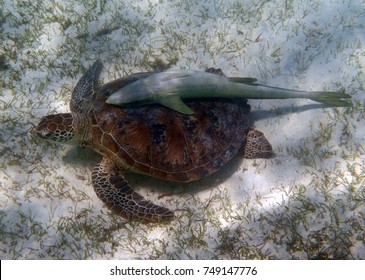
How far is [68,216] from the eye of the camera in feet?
11.1

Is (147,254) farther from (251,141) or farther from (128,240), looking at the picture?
(251,141)

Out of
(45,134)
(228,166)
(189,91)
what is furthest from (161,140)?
(45,134)

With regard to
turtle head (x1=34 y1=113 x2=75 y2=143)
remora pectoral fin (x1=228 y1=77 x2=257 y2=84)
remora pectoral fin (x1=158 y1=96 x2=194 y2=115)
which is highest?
remora pectoral fin (x1=228 y1=77 x2=257 y2=84)

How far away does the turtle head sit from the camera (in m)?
3.49

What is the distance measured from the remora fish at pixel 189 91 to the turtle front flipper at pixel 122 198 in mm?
864

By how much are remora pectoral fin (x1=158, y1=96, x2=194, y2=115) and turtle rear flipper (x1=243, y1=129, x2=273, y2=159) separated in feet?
A: 3.05

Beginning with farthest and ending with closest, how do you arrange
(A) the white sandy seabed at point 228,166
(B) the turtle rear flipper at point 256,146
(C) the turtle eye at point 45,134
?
(B) the turtle rear flipper at point 256,146 < (C) the turtle eye at point 45,134 < (A) the white sandy seabed at point 228,166

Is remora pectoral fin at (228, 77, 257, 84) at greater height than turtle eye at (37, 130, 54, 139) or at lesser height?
greater

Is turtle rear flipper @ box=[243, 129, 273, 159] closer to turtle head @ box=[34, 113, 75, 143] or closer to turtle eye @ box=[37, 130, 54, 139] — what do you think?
turtle head @ box=[34, 113, 75, 143]

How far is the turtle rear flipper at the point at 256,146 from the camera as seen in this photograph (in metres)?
3.74

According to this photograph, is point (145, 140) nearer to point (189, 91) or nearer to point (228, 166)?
point (189, 91)

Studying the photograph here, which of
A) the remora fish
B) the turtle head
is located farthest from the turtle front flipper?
the remora fish

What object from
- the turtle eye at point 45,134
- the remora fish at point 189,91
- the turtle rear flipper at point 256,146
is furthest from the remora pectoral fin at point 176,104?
the turtle eye at point 45,134

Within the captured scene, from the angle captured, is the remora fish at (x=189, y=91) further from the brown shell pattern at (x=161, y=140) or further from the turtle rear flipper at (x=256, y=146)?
the turtle rear flipper at (x=256, y=146)
